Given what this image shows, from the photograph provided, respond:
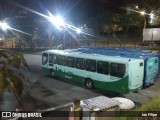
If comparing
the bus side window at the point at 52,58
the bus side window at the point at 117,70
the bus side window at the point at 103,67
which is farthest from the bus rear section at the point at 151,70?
the bus side window at the point at 52,58

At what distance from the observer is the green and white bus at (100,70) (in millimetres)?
14320

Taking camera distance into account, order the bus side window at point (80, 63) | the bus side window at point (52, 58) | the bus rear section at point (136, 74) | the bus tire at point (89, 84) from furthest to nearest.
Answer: the bus side window at point (52, 58) → the bus side window at point (80, 63) → the bus tire at point (89, 84) → the bus rear section at point (136, 74)

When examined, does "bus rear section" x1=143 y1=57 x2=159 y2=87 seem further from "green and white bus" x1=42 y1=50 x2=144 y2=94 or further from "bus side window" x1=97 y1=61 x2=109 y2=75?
"bus side window" x1=97 y1=61 x2=109 y2=75

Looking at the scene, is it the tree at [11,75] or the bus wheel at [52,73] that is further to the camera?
the bus wheel at [52,73]

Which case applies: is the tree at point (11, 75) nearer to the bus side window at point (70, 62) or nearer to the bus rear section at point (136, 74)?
the bus rear section at point (136, 74)

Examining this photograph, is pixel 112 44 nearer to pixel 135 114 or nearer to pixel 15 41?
pixel 15 41

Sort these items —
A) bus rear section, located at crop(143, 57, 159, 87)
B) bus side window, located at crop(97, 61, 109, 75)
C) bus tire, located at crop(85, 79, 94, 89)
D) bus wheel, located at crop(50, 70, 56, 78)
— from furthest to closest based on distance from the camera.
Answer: bus wheel, located at crop(50, 70, 56, 78) → bus tire, located at crop(85, 79, 94, 89) → bus rear section, located at crop(143, 57, 159, 87) → bus side window, located at crop(97, 61, 109, 75)

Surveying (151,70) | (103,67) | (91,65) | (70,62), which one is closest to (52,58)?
(70,62)

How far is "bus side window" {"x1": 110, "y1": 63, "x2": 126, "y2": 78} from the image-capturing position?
14295mm

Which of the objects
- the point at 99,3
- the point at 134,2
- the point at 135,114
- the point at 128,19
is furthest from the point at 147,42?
the point at 135,114

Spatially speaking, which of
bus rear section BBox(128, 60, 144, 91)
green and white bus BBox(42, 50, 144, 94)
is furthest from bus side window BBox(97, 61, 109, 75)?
bus rear section BBox(128, 60, 144, 91)

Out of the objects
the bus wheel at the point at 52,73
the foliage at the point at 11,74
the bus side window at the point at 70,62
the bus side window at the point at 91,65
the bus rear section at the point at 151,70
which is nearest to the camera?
the foliage at the point at 11,74

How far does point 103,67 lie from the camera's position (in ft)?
51.6

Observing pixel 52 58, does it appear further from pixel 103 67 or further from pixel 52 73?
pixel 103 67
